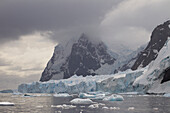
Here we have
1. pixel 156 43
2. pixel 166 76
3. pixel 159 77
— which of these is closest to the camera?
pixel 166 76

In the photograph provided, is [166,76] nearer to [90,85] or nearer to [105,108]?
[105,108]

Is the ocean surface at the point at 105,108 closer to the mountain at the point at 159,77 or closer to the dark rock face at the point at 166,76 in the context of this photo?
the dark rock face at the point at 166,76

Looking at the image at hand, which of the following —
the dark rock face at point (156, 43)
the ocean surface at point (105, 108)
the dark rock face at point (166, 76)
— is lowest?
the ocean surface at point (105, 108)

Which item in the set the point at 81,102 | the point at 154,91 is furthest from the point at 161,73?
the point at 81,102

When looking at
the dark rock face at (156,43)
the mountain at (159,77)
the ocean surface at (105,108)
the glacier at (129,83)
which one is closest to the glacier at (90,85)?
the glacier at (129,83)

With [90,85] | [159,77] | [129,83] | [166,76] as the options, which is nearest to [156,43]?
[90,85]

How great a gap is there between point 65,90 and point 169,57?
194 ft

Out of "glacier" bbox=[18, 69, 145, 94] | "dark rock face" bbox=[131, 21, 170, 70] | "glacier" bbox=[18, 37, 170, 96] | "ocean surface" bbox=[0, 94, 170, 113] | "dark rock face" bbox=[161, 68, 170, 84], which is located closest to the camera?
"ocean surface" bbox=[0, 94, 170, 113]

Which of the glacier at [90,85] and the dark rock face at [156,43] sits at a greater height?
the dark rock face at [156,43]

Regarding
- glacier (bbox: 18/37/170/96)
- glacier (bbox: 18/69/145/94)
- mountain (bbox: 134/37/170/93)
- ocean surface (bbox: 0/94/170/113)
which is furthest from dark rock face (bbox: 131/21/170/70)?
ocean surface (bbox: 0/94/170/113)

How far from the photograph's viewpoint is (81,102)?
153ft

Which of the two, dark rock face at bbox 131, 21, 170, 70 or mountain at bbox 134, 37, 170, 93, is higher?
dark rock face at bbox 131, 21, 170, 70

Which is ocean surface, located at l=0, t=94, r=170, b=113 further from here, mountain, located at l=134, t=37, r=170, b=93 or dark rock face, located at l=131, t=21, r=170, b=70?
dark rock face, located at l=131, t=21, r=170, b=70

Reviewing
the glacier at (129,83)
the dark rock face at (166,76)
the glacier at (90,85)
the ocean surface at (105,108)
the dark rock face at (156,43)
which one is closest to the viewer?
the ocean surface at (105,108)
